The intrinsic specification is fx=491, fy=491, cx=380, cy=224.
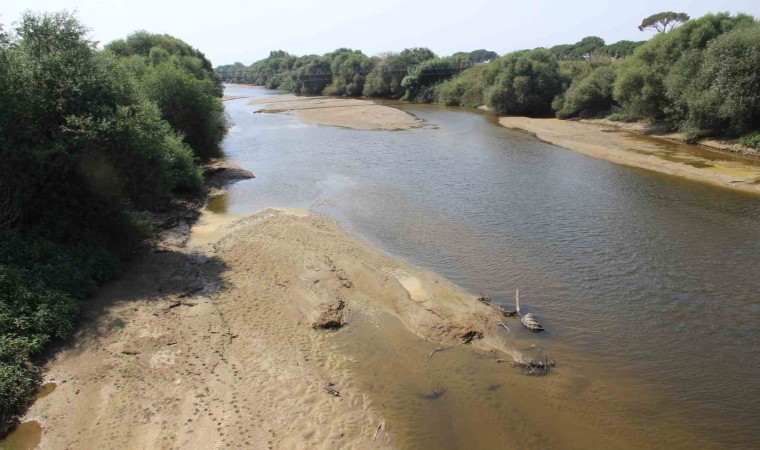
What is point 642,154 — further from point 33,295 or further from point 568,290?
point 33,295

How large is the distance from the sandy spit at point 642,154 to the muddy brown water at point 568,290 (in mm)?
1284

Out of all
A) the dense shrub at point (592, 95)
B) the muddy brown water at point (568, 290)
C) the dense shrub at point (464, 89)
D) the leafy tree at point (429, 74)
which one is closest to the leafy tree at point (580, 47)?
the leafy tree at point (429, 74)

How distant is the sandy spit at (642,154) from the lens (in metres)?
30.4

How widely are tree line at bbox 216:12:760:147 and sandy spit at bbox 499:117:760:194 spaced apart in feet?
11.9

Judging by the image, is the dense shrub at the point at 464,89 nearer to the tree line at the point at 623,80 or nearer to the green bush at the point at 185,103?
the tree line at the point at 623,80

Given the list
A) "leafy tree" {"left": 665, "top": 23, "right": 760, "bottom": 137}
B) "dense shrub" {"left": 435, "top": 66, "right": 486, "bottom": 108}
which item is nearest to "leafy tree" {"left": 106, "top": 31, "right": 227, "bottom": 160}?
"leafy tree" {"left": 665, "top": 23, "right": 760, "bottom": 137}

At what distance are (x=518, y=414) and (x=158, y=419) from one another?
309 inches

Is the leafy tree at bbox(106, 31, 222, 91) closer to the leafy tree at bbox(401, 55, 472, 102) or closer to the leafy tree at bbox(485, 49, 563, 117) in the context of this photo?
the leafy tree at bbox(485, 49, 563, 117)

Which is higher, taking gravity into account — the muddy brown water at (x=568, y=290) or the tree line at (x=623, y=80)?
the tree line at (x=623, y=80)

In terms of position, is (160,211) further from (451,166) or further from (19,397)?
(451,166)

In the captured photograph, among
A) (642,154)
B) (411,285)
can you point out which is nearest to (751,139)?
(642,154)

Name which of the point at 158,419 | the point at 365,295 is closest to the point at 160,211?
the point at 365,295

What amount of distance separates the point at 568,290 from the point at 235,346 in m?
11.0

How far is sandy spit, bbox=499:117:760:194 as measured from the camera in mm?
30422
